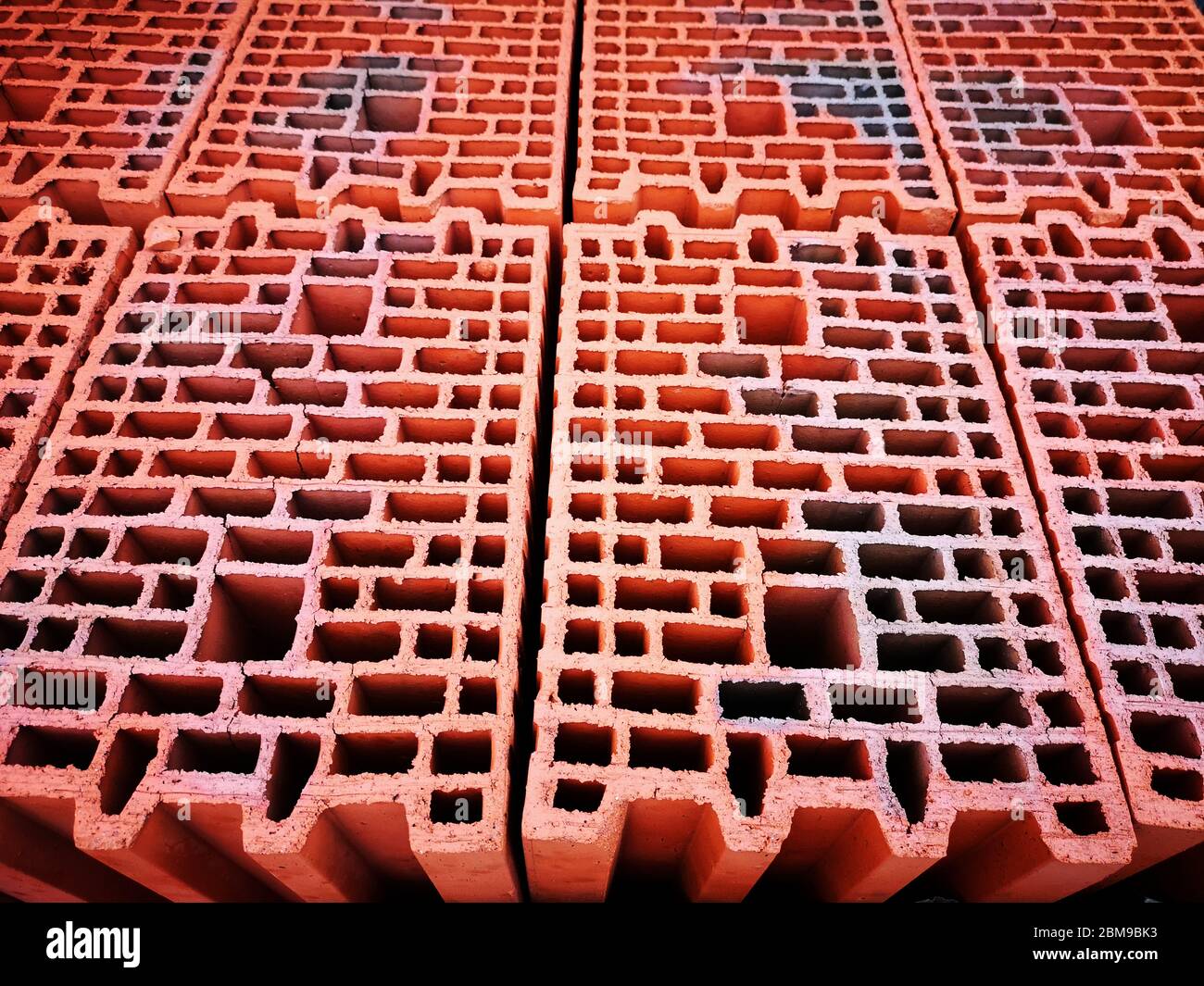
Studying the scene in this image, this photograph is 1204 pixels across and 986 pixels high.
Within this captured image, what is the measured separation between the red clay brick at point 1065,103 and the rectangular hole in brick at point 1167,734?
2097 mm

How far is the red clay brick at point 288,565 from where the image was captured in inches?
81.8

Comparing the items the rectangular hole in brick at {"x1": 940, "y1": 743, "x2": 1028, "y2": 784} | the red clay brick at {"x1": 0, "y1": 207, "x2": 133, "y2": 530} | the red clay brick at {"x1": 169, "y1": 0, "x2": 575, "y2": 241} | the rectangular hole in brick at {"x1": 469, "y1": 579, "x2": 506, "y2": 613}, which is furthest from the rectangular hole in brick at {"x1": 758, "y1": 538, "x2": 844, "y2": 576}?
the red clay brick at {"x1": 0, "y1": 207, "x2": 133, "y2": 530}

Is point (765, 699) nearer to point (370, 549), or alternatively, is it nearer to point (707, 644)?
point (707, 644)

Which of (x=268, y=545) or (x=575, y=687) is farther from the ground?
(x=268, y=545)

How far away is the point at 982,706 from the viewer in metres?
2.37

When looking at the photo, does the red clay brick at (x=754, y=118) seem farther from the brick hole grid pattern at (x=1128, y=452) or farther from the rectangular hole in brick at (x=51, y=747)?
the rectangular hole in brick at (x=51, y=747)

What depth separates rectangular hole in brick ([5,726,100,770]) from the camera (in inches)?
83.1

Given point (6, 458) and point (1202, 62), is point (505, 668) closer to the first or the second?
point (6, 458)

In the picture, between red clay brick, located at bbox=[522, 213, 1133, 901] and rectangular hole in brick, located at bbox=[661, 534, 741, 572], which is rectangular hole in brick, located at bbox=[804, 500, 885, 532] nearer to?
red clay brick, located at bbox=[522, 213, 1133, 901]

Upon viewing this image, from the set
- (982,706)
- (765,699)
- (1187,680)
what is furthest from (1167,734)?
(765,699)

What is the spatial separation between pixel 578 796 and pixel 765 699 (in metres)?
0.69

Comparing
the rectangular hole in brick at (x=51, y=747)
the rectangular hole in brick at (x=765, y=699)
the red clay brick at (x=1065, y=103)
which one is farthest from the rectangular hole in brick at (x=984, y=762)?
the rectangular hole in brick at (x=51, y=747)

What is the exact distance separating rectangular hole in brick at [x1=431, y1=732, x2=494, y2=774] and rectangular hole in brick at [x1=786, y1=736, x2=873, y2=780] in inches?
33.8
